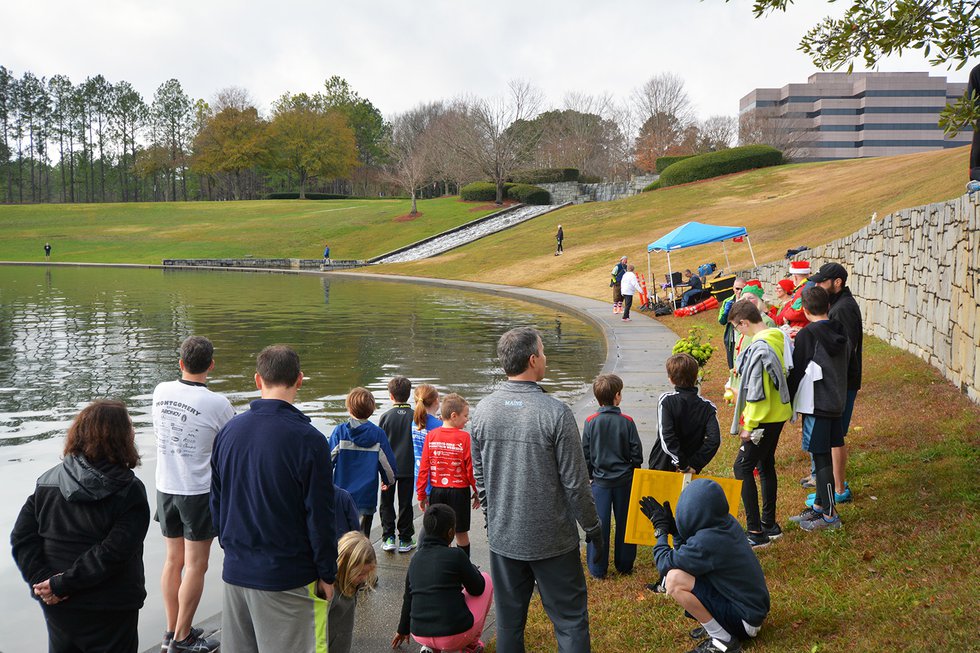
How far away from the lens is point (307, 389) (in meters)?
13.5

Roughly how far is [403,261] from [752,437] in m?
45.8

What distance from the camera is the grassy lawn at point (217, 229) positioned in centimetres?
5897

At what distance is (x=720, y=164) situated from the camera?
54.1 meters

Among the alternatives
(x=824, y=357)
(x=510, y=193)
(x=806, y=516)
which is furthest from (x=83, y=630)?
(x=510, y=193)

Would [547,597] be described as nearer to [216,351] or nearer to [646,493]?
[646,493]

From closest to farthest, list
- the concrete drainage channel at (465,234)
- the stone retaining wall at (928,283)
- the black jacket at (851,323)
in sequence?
the black jacket at (851,323) < the stone retaining wall at (928,283) < the concrete drainage channel at (465,234)

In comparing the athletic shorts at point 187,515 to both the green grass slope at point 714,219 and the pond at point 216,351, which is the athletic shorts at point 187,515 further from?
the green grass slope at point 714,219

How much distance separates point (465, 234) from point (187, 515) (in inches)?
2048

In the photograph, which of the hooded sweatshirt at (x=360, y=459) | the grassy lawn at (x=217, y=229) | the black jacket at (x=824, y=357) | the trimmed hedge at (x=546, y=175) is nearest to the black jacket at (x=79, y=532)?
the hooded sweatshirt at (x=360, y=459)

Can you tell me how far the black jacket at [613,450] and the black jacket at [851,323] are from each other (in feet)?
7.57

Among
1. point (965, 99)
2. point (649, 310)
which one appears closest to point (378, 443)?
point (965, 99)

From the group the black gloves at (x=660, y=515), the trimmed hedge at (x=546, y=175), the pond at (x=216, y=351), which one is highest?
the trimmed hedge at (x=546, y=175)

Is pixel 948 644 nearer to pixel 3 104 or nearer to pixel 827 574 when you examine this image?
pixel 827 574

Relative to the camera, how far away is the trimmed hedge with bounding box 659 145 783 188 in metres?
54.2
